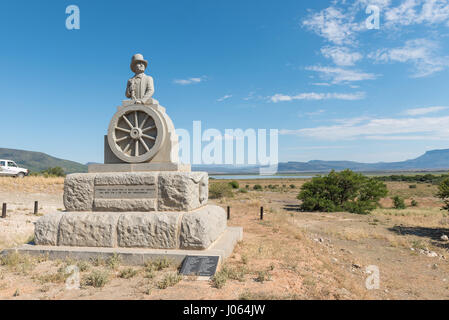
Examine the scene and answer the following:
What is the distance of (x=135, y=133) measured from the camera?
651 cm

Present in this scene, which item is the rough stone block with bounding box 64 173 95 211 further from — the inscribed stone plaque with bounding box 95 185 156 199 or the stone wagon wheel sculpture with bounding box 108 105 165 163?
the stone wagon wheel sculpture with bounding box 108 105 165 163

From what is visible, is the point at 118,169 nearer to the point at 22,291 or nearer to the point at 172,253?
the point at 172,253

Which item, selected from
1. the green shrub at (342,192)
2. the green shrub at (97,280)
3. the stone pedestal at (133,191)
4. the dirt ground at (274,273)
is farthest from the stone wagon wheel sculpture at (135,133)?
the green shrub at (342,192)

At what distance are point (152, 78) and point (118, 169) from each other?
2358 millimetres

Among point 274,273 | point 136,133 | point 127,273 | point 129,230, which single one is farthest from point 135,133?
point 274,273

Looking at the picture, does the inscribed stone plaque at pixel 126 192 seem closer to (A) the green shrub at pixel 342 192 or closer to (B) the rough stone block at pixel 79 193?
(B) the rough stone block at pixel 79 193

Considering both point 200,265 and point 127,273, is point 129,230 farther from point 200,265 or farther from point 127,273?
point 200,265

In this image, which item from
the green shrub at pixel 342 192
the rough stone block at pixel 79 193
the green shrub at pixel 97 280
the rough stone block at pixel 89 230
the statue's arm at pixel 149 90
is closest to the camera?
the green shrub at pixel 97 280

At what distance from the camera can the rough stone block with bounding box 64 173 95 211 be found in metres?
6.06

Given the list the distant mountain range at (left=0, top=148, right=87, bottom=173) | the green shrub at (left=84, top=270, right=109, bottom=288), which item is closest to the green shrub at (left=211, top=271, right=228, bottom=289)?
the green shrub at (left=84, top=270, right=109, bottom=288)

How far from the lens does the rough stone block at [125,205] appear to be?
228 inches

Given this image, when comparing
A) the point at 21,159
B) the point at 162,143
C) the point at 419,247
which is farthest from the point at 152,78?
the point at 21,159

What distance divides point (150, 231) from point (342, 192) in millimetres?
17488

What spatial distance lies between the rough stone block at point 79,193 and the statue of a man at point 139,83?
84.5 inches
